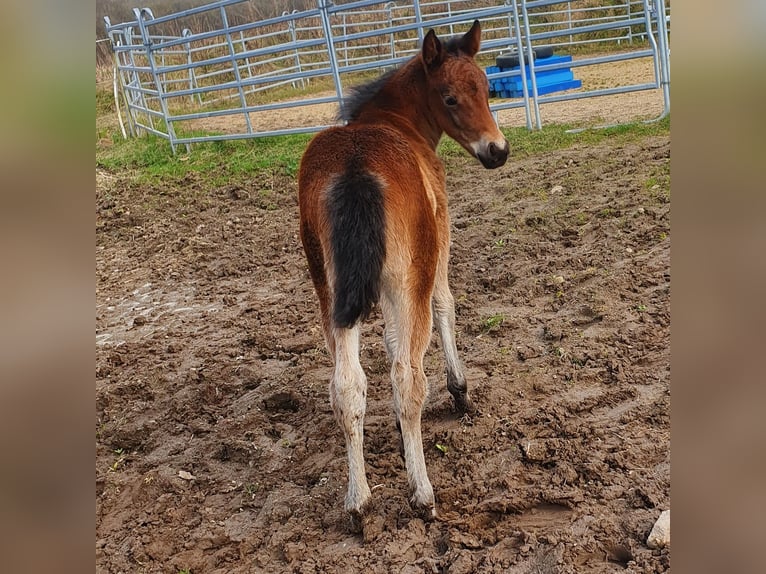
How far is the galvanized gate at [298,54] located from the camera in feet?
27.7

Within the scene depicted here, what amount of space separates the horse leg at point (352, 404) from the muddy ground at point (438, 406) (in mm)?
121

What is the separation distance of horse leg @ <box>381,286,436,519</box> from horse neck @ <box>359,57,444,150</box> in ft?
3.76

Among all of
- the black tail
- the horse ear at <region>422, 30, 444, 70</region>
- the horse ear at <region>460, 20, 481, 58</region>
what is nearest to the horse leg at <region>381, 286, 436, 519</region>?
the black tail

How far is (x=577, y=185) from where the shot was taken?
238 inches

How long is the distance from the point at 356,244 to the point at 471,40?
1.65m

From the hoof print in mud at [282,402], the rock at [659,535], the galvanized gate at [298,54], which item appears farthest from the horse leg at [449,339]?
the galvanized gate at [298,54]

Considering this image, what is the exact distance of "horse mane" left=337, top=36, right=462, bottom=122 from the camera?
10.9 feet

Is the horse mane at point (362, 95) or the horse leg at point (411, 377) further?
the horse mane at point (362, 95)

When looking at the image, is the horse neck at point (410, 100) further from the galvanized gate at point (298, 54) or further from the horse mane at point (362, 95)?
the galvanized gate at point (298, 54)

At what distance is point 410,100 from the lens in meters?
3.35

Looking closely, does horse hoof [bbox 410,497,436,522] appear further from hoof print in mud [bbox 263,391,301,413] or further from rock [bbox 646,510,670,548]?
hoof print in mud [bbox 263,391,301,413]
